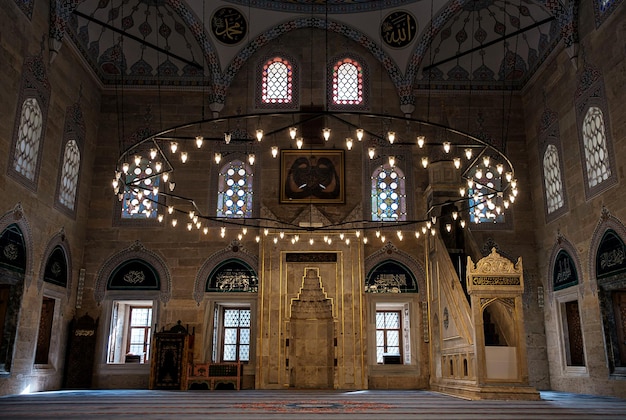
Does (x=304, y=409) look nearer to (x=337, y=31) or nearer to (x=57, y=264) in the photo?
(x=57, y=264)

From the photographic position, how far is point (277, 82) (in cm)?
1241

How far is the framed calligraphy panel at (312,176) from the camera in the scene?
11.7 metres

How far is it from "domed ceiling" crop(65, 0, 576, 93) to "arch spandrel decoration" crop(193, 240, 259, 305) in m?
3.51

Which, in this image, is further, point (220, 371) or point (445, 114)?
point (445, 114)

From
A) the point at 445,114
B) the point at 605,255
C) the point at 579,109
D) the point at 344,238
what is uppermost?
the point at 445,114

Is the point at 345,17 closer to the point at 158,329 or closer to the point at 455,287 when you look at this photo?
the point at 455,287

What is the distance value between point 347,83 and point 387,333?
547 cm

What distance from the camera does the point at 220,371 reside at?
10.2 m

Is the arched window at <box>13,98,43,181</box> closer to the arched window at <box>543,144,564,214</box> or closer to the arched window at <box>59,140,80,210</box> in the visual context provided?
the arched window at <box>59,140,80,210</box>

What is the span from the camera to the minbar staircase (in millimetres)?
7688

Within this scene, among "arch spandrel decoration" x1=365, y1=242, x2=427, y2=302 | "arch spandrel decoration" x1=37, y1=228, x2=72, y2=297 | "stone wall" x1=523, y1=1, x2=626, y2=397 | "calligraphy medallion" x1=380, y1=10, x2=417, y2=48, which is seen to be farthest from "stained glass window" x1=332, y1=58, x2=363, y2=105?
"arch spandrel decoration" x1=37, y1=228, x2=72, y2=297

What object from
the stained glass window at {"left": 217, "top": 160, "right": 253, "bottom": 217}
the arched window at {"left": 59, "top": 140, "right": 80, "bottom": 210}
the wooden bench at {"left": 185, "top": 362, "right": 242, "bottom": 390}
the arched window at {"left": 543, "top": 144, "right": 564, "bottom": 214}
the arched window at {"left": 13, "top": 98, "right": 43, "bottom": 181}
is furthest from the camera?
the stained glass window at {"left": 217, "top": 160, "right": 253, "bottom": 217}

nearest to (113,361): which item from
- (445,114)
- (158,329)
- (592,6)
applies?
(158,329)

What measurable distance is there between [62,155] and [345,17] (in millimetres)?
6446
